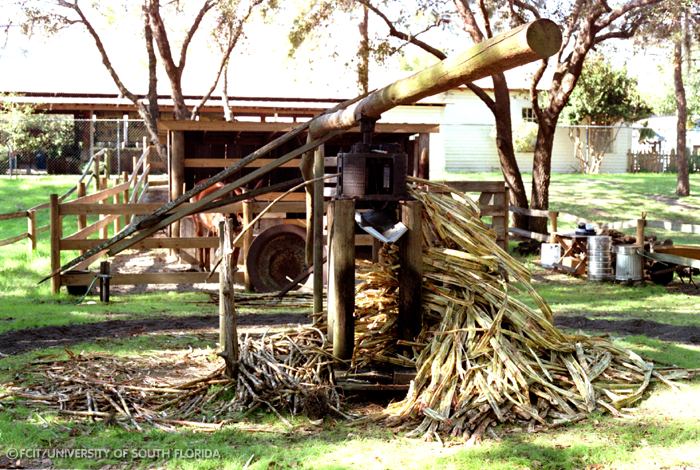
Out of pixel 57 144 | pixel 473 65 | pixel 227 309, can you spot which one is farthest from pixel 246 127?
pixel 57 144

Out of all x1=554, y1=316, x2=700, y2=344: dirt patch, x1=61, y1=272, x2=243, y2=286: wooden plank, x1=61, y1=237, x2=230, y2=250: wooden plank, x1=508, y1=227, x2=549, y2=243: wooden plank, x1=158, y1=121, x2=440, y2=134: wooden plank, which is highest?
x1=158, y1=121, x2=440, y2=134: wooden plank

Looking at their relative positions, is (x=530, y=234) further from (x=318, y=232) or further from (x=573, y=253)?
(x=318, y=232)

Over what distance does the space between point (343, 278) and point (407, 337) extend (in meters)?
0.72

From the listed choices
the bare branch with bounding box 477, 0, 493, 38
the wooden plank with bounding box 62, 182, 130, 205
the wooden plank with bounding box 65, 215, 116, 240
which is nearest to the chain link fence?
the wooden plank with bounding box 62, 182, 130, 205

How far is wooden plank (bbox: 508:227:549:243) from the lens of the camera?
16.1 meters

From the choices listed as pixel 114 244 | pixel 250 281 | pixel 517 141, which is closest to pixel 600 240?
pixel 250 281

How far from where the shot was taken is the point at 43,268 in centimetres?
1516

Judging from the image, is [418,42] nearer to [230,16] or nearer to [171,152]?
[171,152]

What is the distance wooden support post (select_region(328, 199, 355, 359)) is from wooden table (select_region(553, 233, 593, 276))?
868cm

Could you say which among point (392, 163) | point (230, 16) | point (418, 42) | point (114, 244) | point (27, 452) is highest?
point (230, 16)

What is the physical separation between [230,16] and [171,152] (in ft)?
28.8

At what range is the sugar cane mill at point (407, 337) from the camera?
602 centimetres

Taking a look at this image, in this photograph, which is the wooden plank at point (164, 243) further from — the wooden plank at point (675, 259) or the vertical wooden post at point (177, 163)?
→ the wooden plank at point (675, 259)

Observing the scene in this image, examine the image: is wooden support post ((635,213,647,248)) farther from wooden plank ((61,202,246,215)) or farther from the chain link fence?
the chain link fence
